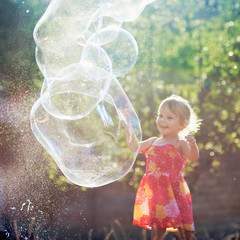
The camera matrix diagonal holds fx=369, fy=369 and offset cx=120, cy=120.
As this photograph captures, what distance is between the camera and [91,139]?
241 cm

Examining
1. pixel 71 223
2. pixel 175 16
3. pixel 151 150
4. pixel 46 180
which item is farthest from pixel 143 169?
pixel 175 16

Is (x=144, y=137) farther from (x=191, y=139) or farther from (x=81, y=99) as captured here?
(x=81, y=99)

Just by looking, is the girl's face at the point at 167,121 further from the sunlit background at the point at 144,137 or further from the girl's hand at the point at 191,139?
the sunlit background at the point at 144,137

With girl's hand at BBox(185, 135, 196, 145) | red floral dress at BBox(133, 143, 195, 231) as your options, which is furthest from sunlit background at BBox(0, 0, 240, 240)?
girl's hand at BBox(185, 135, 196, 145)

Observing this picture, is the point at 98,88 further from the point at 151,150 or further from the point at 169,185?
the point at 169,185

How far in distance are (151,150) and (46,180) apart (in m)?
1.17

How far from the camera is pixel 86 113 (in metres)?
→ 2.35

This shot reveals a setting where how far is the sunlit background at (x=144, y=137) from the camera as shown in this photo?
3.20 metres

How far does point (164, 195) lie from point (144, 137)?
1.86 metres

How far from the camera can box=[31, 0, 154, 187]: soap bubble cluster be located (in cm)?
237

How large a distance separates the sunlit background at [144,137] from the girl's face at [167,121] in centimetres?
116

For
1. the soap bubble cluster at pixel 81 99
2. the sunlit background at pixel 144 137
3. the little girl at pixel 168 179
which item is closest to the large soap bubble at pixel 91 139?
the soap bubble cluster at pixel 81 99

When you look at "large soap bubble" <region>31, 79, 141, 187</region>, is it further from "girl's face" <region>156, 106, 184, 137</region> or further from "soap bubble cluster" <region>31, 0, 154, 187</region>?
"girl's face" <region>156, 106, 184, 137</region>

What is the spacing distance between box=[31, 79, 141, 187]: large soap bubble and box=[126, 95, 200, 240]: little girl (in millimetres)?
157
